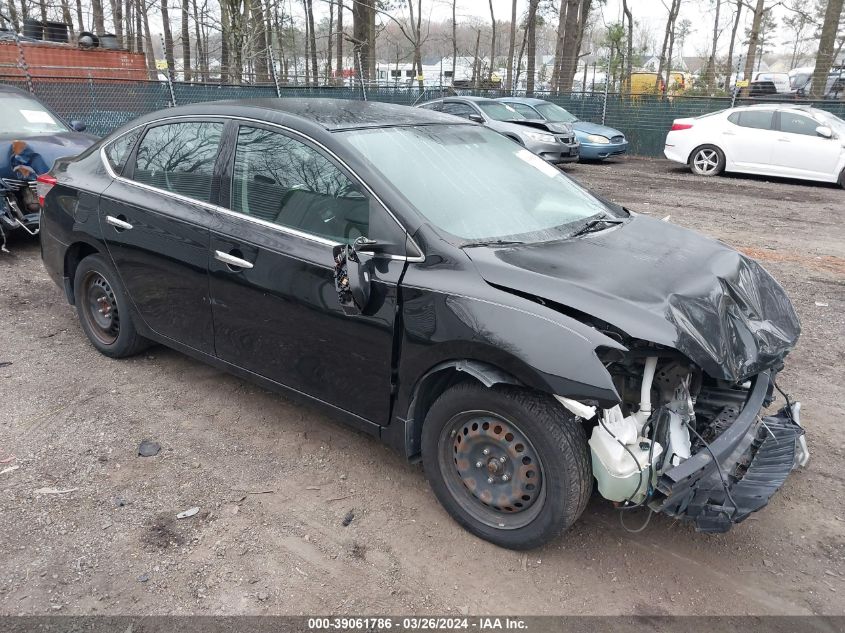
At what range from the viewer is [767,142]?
1316 centimetres

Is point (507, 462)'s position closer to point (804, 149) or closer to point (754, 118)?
point (804, 149)

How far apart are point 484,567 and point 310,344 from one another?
4.27 feet

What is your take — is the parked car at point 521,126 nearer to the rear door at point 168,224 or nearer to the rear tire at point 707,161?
the rear tire at point 707,161

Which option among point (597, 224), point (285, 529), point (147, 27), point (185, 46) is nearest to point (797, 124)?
point (597, 224)

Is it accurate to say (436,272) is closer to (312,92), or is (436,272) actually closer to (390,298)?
(390,298)

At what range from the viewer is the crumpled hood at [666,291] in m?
2.58

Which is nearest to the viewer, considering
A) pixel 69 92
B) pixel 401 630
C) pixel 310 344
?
pixel 401 630

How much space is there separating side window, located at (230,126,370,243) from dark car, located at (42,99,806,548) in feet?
0.04

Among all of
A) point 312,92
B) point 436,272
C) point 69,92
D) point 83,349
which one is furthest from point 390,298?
point 312,92

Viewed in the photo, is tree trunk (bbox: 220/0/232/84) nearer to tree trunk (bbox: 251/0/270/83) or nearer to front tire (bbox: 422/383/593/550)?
tree trunk (bbox: 251/0/270/83)

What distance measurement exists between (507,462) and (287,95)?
16.7 metres

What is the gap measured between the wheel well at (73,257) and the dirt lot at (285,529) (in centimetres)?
59

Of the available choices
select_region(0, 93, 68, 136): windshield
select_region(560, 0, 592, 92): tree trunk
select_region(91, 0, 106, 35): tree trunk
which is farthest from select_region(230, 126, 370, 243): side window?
select_region(91, 0, 106, 35): tree trunk

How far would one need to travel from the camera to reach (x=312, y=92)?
18.1 metres
